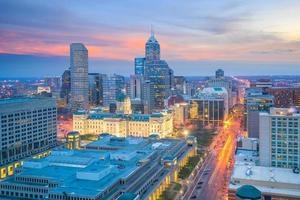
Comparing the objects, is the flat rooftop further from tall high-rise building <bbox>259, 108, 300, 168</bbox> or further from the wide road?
the wide road

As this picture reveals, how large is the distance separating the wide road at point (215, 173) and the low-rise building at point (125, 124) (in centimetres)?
1721

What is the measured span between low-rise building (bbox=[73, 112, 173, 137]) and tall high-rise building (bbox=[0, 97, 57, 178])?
2758cm

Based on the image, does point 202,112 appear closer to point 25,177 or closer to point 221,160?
point 221,160

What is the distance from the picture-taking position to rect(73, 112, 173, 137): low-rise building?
116 m

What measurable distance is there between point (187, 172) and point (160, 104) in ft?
372

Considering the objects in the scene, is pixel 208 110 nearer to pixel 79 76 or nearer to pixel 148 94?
pixel 148 94

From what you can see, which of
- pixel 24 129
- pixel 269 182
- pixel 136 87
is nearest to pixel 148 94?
pixel 136 87

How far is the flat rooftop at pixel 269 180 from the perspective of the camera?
5122cm

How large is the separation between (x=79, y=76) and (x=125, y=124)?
76.6 metres

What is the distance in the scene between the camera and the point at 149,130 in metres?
117

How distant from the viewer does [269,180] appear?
5272 centimetres

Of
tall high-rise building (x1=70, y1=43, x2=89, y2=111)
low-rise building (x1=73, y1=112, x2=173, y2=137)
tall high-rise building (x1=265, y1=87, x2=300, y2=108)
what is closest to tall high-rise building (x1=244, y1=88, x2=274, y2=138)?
low-rise building (x1=73, y1=112, x2=173, y2=137)

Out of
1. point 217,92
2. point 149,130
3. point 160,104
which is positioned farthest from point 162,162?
point 160,104

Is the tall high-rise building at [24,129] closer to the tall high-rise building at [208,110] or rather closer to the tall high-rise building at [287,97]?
the tall high-rise building at [208,110]
